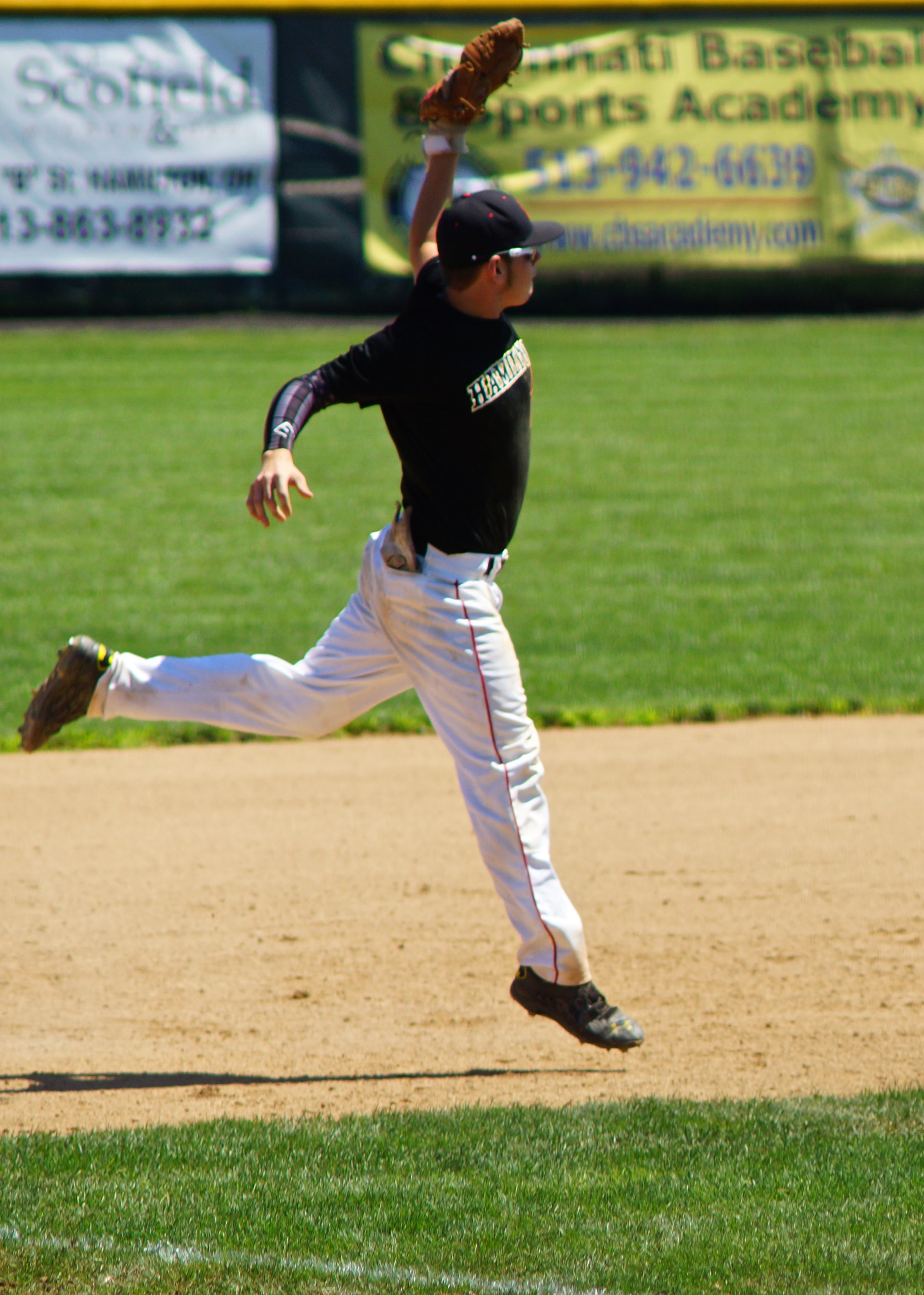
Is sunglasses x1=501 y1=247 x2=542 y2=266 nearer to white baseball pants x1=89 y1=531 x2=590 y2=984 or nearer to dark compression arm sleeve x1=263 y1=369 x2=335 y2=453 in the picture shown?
dark compression arm sleeve x1=263 y1=369 x2=335 y2=453

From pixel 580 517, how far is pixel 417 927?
714 cm

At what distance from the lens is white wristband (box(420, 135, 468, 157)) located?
4.73 metres

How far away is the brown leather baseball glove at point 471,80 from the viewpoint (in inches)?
184

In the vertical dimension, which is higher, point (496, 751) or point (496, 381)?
point (496, 381)

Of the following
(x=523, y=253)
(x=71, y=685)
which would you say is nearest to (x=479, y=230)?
(x=523, y=253)

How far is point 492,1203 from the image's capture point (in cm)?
352

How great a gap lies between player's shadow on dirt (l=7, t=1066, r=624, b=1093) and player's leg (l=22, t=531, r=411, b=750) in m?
0.93

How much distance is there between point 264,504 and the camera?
12.9 ft

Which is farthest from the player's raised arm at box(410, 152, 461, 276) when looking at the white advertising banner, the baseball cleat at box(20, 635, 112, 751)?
the white advertising banner

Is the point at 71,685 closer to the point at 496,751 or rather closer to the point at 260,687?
the point at 260,687

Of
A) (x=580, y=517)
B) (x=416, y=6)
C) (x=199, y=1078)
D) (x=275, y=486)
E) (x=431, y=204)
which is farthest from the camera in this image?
(x=416, y=6)

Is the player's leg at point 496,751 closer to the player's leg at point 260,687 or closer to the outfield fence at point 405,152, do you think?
the player's leg at point 260,687

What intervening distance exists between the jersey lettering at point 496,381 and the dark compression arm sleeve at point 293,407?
0.36 m

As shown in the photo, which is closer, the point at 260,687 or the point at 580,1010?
the point at 580,1010
